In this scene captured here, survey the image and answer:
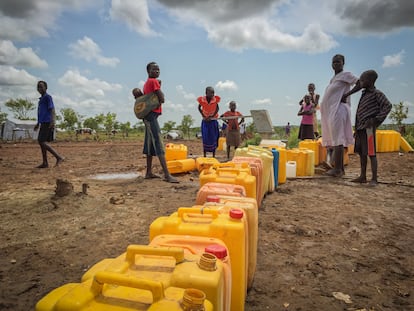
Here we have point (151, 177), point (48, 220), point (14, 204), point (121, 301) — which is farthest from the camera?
point (151, 177)

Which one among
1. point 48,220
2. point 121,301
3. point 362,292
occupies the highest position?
point 121,301

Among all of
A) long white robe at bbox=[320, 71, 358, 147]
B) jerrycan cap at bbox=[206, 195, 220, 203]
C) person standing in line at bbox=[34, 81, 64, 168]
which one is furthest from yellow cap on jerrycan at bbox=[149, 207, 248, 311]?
person standing in line at bbox=[34, 81, 64, 168]

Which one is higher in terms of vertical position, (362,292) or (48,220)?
(48,220)

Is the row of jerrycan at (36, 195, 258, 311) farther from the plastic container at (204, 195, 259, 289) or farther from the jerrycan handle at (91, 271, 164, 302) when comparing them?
the plastic container at (204, 195, 259, 289)

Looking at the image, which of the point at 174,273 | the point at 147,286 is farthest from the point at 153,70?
the point at 147,286

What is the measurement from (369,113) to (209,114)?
3.41 m

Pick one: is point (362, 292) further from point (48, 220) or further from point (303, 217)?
point (48, 220)

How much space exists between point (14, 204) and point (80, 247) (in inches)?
60.6

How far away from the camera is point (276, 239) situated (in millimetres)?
2578

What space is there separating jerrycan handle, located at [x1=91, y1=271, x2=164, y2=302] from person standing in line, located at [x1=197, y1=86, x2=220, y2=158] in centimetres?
616

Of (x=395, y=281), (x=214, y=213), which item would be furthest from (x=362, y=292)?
(x=214, y=213)

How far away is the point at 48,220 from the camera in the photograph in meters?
2.87

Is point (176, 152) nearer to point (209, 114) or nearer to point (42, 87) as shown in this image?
point (209, 114)

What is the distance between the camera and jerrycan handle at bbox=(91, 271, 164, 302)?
83cm
